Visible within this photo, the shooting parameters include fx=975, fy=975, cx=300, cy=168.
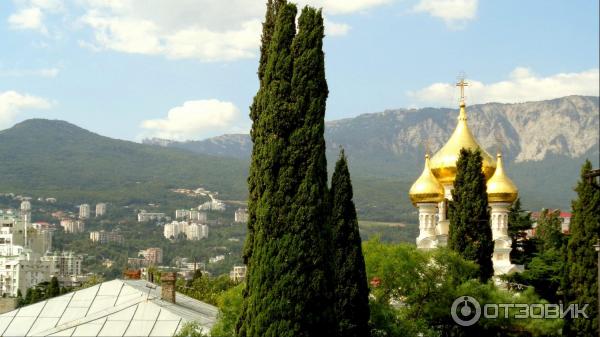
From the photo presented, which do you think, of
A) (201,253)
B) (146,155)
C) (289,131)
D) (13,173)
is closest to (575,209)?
(289,131)

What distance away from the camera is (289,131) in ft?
52.0

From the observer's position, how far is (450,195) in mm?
35031

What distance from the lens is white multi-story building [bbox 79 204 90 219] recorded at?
5505 inches

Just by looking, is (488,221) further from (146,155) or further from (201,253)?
(146,155)

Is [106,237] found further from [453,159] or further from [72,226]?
[453,159]

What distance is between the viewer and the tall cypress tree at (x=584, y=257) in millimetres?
22422

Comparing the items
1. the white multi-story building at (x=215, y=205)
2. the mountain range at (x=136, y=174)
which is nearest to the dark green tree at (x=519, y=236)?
the mountain range at (x=136, y=174)

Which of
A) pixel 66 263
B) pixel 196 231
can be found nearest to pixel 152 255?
pixel 66 263

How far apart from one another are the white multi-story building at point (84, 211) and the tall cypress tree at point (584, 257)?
121435 millimetres

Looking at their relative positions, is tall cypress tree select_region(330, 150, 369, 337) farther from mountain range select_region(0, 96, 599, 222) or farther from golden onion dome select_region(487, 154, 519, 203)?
mountain range select_region(0, 96, 599, 222)

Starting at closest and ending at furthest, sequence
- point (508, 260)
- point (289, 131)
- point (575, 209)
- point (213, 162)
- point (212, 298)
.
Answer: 1. point (289, 131)
2. point (575, 209)
3. point (508, 260)
4. point (212, 298)
5. point (213, 162)

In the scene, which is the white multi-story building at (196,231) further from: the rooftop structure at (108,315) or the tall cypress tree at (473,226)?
the rooftop structure at (108,315)

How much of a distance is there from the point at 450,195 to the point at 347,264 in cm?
1531

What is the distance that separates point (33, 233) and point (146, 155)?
38.5 metres
